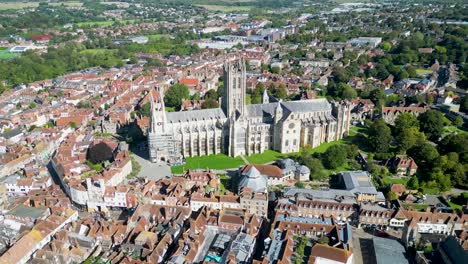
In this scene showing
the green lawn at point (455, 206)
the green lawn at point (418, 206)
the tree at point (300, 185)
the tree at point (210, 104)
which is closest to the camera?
the green lawn at point (418, 206)

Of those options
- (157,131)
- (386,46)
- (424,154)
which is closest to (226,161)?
(157,131)

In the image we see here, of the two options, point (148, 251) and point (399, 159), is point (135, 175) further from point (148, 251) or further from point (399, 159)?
point (399, 159)

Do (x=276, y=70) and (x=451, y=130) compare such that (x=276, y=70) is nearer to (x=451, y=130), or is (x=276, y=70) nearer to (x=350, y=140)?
(x=350, y=140)

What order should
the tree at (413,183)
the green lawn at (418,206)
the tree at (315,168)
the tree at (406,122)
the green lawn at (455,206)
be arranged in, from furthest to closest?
the tree at (406,122), the tree at (315,168), the tree at (413,183), the green lawn at (455,206), the green lawn at (418,206)

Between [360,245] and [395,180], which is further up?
[360,245]

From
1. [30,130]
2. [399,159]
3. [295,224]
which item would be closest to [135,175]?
[295,224]

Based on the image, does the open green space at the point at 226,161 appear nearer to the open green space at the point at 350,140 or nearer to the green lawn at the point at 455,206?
the open green space at the point at 350,140

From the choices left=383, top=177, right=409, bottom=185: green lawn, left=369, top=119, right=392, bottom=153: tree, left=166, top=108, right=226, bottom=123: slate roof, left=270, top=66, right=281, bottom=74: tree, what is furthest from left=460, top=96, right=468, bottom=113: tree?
left=166, top=108, right=226, bottom=123: slate roof

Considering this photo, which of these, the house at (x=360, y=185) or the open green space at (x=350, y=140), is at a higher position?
the house at (x=360, y=185)

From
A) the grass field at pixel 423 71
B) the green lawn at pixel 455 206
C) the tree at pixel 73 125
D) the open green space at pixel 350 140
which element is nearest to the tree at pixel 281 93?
the open green space at pixel 350 140
